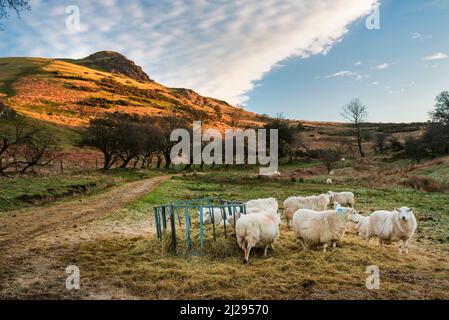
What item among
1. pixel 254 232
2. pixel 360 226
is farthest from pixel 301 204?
pixel 254 232

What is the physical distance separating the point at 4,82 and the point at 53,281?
406 feet

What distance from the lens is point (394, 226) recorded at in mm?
12195

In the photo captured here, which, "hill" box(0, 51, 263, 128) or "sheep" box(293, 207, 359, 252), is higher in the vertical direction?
"hill" box(0, 51, 263, 128)

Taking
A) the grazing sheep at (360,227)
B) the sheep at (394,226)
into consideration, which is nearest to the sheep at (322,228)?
the sheep at (394,226)

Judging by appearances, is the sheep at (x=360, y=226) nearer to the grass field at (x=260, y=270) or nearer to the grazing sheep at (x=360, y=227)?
the grazing sheep at (x=360, y=227)

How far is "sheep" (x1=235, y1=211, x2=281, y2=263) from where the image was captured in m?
10.9

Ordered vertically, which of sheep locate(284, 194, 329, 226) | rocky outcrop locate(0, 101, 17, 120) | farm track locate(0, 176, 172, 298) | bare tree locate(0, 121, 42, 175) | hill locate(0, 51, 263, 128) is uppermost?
hill locate(0, 51, 263, 128)

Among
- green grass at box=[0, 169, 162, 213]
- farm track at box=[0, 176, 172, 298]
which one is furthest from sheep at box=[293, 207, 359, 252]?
green grass at box=[0, 169, 162, 213]

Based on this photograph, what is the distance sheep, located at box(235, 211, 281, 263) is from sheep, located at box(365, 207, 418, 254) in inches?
159

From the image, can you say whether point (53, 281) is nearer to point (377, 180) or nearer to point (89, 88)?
point (377, 180)

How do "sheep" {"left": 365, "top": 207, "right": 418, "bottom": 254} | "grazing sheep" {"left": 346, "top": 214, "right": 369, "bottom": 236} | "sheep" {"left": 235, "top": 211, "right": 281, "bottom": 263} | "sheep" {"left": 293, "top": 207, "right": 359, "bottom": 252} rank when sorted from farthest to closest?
"grazing sheep" {"left": 346, "top": 214, "right": 369, "bottom": 236} → "sheep" {"left": 365, "top": 207, "right": 418, "bottom": 254} → "sheep" {"left": 293, "top": 207, "right": 359, "bottom": 252} → "sheep" {"left": 235, "top": 211, "right": 281, "bottom": 263}

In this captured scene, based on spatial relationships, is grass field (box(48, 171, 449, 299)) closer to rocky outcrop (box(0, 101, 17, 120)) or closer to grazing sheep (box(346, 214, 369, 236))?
grazing sheep (box(346, 214, 369, 236))
